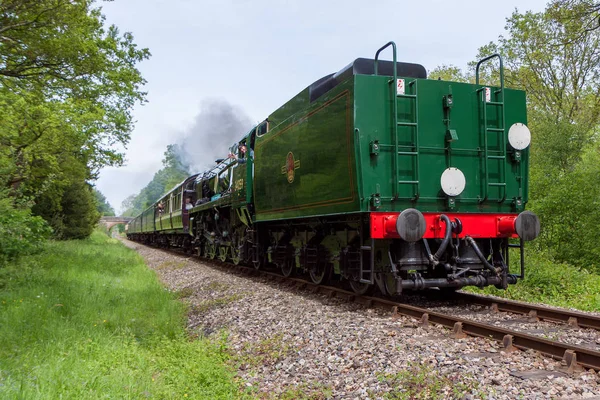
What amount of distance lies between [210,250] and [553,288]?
10713 mm

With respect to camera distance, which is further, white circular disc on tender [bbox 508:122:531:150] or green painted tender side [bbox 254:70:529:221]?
white circular disc on tender [bbox 508:122:531:150]

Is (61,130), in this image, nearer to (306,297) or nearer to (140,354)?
(306,297)

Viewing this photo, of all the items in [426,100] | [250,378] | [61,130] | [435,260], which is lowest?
[250,378]

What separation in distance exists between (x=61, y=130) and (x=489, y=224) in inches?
429

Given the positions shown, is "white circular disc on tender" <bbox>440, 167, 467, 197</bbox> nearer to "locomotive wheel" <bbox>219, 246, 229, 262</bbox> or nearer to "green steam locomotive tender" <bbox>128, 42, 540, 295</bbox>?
"green steam locomotive tender" <bbox>128, 42, 540, 295</bbox>

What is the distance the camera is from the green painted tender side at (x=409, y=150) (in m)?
6.19

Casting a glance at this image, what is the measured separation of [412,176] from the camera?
6398 millimetres

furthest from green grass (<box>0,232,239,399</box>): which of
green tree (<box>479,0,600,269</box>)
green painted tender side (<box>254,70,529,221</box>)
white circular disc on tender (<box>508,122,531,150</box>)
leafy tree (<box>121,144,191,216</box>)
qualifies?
leafy tree (<box>121,144,191,216</box>)

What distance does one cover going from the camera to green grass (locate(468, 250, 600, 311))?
7.45 metres

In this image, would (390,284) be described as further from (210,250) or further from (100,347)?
(210,250)

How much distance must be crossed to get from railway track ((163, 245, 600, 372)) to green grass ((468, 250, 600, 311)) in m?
1.37

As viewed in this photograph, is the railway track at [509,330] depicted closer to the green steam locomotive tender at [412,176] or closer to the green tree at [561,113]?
the green steam locomotive tender at [412,176]

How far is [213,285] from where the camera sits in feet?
32.8

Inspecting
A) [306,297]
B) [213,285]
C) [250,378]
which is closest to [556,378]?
[250,378]
